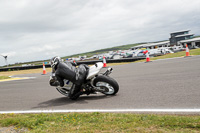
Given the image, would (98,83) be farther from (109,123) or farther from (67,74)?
(109,123)

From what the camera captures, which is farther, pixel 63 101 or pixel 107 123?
pixel 63 101

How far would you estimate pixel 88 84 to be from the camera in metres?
6.50

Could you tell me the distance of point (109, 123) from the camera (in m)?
3.97

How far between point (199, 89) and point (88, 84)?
10.4 feet

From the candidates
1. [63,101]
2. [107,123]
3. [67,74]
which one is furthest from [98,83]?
[107,123]

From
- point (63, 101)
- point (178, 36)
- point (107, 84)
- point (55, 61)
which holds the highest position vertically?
point (178, 36)

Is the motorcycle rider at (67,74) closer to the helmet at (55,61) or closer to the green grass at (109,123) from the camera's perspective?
the helmet at (55,61)

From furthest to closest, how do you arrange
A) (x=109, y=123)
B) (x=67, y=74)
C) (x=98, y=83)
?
(x=98, y=83) → (x=67, y=74) → (x=109, y=123)

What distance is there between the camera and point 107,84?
6.30 metres

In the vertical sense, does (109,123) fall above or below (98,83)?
below

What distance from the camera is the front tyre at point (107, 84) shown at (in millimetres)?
6188

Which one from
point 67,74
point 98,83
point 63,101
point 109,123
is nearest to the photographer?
point 109,123

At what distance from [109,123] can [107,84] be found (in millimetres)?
2397

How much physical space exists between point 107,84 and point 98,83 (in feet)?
0.89
